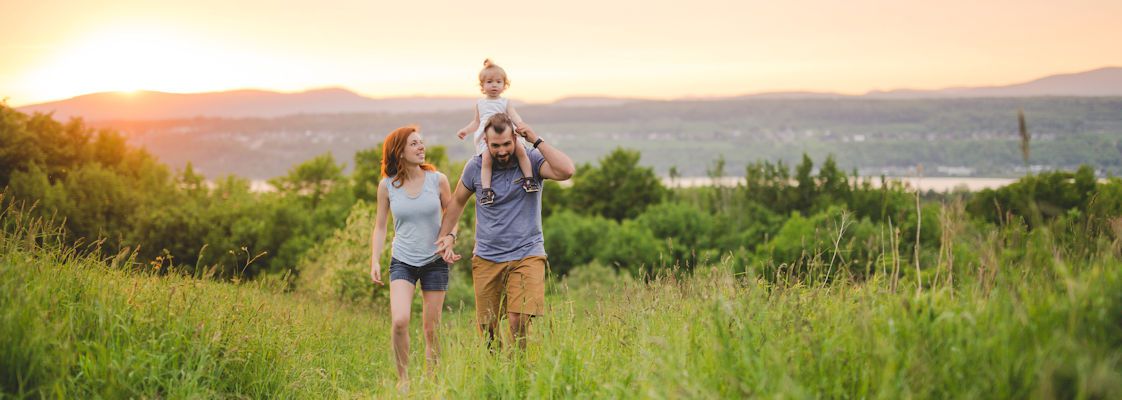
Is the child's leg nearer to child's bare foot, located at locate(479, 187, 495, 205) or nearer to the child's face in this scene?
child's bare foot, located at locate(479, 187, 495, 205)

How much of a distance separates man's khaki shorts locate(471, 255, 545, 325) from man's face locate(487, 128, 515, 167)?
2.62 feet

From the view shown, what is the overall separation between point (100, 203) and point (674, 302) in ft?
102

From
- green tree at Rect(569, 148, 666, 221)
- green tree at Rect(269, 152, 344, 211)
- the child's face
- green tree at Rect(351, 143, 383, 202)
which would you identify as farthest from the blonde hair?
green tree at Rect(269, 152, 344, 211)

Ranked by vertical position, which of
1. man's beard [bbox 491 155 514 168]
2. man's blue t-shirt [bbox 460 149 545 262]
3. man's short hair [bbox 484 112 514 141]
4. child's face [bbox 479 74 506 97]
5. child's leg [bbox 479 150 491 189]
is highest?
child's face [bbox 479 74 506 97]

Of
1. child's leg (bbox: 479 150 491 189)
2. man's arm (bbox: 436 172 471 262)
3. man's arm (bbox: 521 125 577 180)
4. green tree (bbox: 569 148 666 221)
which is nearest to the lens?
man's arm (bbox: 521 125 577 180)

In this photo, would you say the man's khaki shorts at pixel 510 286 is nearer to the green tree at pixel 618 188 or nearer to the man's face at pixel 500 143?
the man's face at pixel 500 143

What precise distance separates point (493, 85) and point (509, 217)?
1865mm

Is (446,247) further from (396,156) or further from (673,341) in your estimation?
(673,341)

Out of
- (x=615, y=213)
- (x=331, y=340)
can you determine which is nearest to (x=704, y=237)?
(x=615, y=213)

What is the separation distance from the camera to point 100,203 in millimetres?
31000

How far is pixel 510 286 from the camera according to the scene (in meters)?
6.16

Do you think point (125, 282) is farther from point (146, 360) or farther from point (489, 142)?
point (489, 142)

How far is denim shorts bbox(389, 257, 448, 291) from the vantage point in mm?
6703

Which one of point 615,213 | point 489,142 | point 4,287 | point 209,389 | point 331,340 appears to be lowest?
point 615,213
